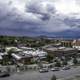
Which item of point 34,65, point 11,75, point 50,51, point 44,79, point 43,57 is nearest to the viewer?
point 44,79

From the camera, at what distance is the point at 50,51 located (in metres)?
36.6

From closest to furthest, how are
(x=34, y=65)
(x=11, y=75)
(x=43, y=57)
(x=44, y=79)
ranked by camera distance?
(x=44, y=79), (x=11, y=75), (x=34, y=65), (x=43, y=57)

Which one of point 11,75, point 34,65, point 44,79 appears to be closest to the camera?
point 44,79

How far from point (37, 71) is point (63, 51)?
1139 centimetres

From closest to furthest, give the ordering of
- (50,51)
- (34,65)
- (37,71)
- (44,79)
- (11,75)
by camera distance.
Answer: (44,79) → (11,75) → (37,71) → (34,65) → (50,51)

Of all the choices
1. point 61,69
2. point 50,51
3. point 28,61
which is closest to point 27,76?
point 61,69

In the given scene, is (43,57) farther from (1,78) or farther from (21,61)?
(1,78)

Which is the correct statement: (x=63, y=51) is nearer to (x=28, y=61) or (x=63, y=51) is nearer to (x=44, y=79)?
(x=28, y=61)

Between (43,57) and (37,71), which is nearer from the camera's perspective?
(37,71)

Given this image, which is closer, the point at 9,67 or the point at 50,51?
the point at 9,67

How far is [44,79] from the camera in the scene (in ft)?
71.5

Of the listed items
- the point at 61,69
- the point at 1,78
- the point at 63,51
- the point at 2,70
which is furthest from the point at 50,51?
the point at 1,78

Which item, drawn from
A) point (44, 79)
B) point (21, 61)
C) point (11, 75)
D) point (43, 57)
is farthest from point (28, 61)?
point (44, 79)

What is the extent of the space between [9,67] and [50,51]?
10.5 metres
